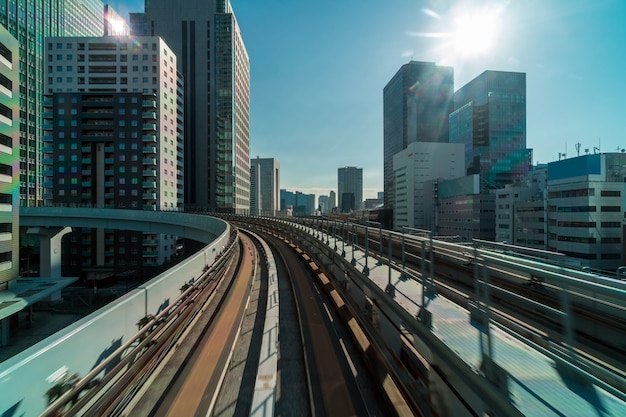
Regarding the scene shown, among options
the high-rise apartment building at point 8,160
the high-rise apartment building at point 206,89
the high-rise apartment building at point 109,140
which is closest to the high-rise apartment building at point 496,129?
the high-rise apartment building at point 206,89

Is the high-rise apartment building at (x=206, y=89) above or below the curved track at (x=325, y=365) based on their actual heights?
above

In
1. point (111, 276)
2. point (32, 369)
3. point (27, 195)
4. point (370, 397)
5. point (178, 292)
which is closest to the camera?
point (32, 369)

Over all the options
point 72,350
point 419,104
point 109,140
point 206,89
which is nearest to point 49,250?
point 109,140

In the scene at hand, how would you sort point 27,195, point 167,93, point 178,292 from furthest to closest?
1. point 27,195
2. point 167,93
3. point 178,292

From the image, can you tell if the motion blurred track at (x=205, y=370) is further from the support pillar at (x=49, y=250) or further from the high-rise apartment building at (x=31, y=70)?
the high-rise apartment building at (x=31, y=70)

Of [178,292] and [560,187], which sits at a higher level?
[560,187]

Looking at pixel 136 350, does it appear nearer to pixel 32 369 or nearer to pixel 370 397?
pixel 32 369

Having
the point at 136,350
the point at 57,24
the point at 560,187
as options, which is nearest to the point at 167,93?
the point at 57,24
